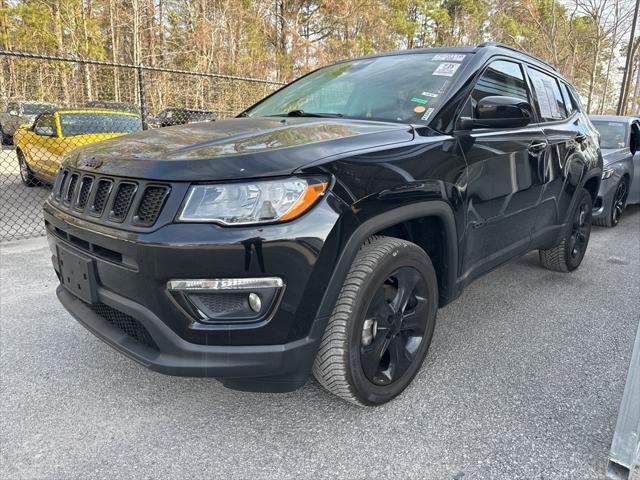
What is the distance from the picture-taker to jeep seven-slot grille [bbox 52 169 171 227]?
5.65ft

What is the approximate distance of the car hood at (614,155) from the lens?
5764 mm

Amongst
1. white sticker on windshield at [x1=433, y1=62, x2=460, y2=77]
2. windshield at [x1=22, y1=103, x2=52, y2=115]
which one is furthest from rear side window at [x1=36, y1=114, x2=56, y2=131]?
white sticker on windshield at [x1=433, y1=62, x2=460, y2=77]

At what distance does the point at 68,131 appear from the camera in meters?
7.48

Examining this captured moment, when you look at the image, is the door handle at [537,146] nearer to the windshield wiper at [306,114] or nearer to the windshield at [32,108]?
the windshield wiper at [306,114]

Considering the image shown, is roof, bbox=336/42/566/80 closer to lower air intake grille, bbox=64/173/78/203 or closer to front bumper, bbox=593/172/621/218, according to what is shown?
lower air intake grille, bbox=64/173/78/203

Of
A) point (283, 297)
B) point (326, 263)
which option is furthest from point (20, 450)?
point (326, 263)

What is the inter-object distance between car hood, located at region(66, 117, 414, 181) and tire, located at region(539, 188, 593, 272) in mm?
2512

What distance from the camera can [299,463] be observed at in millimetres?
1879

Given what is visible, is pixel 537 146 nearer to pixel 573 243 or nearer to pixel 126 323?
pixel 573 243

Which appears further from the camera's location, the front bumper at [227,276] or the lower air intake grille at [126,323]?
the lower air intake grille at [126,323]

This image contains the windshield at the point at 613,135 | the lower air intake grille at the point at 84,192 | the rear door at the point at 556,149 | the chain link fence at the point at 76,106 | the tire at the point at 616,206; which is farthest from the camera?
the chain link fence at the point at 76,106

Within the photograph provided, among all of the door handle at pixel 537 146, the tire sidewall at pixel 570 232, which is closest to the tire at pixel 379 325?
the door handle at pixel 537 146

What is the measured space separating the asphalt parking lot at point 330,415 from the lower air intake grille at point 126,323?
0.46 meters

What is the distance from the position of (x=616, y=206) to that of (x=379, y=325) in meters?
5.65
